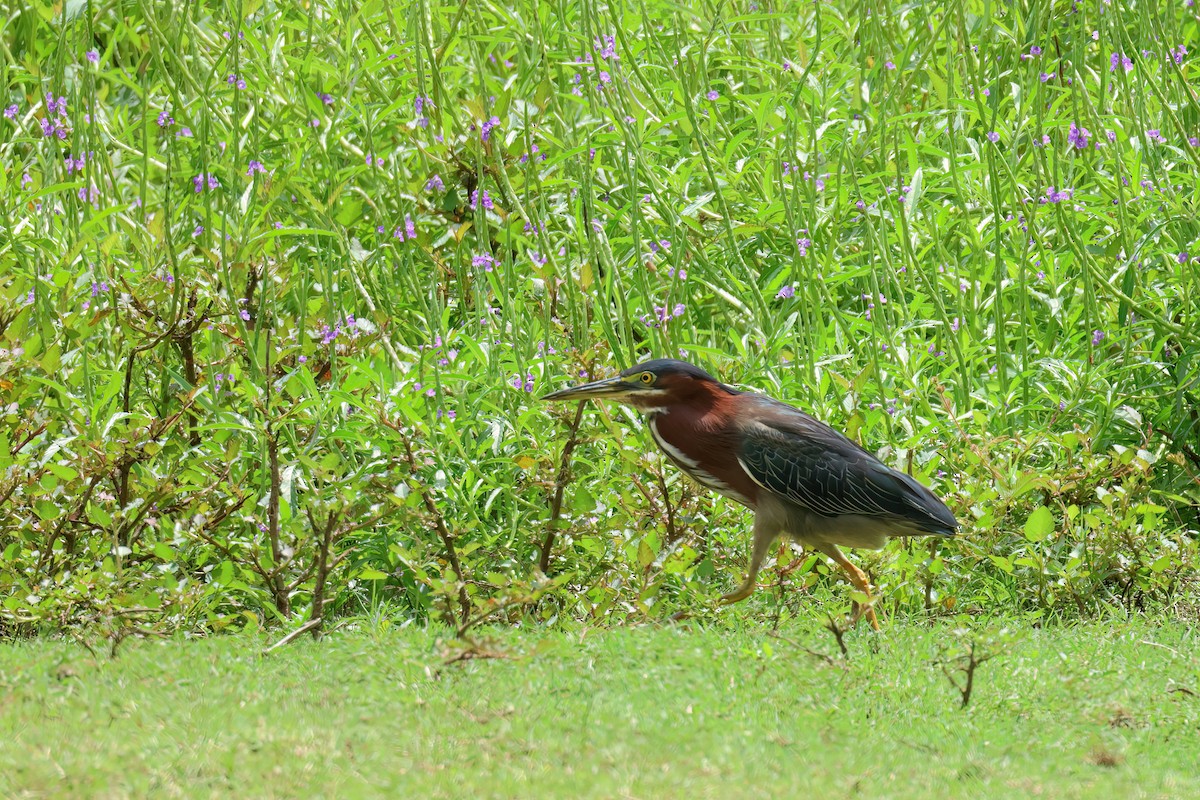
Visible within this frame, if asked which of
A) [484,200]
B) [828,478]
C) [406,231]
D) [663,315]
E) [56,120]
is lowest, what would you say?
[828,478]

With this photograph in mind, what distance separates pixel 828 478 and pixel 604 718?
156 cm

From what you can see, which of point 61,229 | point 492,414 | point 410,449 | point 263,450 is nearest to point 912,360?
point 492,414

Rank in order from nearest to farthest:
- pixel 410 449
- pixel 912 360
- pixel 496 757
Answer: pixel 496 757
pixel 410 449
pixel 912 360

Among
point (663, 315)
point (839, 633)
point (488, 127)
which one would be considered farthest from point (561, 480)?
point (488, 127)

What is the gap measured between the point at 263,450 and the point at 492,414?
0.88 metres

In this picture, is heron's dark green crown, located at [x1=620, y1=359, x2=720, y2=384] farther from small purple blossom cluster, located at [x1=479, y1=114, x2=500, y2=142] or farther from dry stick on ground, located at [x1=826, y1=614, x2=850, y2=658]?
small purple blossom cluster, located at [x1=479, y1=114, x2=500, y2=142]

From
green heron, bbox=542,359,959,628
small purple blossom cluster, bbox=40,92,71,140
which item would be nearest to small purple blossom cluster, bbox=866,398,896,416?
green heron, bbox=542,359,959,628

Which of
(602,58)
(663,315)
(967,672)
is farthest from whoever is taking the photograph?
(663,315)

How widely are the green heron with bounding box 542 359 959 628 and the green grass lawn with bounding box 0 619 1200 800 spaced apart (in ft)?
1.39

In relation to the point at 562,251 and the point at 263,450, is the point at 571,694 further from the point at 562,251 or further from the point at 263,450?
the point at 562,251

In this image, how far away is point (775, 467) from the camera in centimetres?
459

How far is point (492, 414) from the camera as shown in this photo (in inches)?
215

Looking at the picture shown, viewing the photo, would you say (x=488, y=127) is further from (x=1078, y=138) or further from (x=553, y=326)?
(x=1078, y=138)

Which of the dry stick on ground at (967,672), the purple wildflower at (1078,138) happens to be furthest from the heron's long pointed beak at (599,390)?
the purple wildflower at (1078,138)
